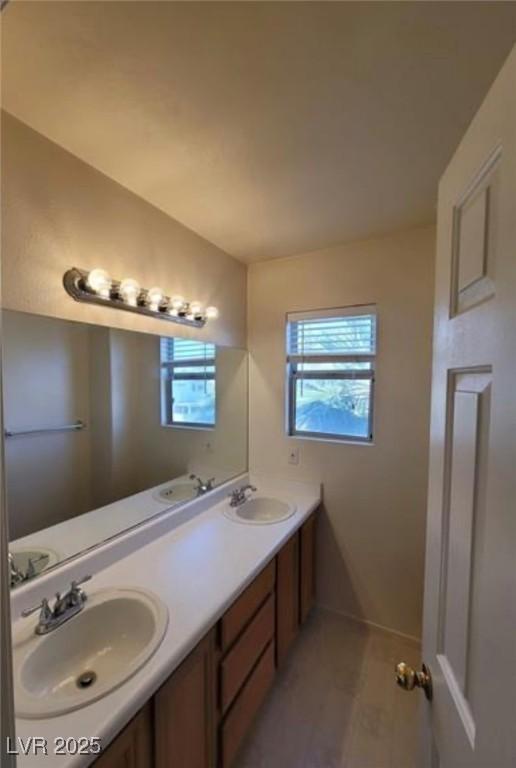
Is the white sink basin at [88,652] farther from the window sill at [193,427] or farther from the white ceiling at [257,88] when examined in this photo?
the white ceiling at [257,88]

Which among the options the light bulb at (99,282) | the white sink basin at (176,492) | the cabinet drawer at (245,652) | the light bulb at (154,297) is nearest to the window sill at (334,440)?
the white sink basin at (176,492)

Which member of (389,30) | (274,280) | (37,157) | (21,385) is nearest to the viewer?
(389,30)

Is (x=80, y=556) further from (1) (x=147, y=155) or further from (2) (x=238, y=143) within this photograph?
(2) (x=238, y=143)

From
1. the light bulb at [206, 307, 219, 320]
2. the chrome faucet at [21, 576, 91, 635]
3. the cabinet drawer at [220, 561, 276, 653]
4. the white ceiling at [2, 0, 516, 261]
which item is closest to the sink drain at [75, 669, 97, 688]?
the chrome faucet at [21, 576, 91, 635]

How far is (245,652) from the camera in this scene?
1380mm

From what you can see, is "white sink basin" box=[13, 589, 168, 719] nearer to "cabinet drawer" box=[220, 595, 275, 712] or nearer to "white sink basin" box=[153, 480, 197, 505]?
"cabinet drawer" box=[220, 595, 275, 712]

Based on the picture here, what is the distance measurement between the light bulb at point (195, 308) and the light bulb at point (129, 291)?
1.31ft

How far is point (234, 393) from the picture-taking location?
2432mm

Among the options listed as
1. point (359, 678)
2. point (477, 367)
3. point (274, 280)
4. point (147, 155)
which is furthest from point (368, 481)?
point (147, 155)

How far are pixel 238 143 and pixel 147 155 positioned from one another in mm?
361

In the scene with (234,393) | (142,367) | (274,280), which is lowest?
(234,393)

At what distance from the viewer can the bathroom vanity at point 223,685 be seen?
90 centimetres

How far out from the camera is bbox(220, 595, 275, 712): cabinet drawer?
125cm

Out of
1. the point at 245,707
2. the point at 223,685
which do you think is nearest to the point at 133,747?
the point at 223,685
